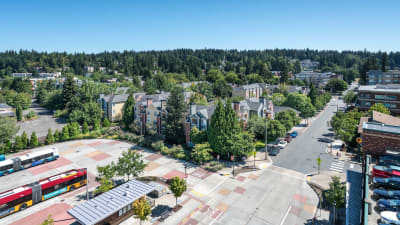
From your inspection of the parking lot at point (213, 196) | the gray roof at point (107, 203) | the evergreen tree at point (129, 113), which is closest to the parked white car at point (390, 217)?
the parking lot at point (213, 196)

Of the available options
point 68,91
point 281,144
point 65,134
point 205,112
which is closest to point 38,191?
point 65,134

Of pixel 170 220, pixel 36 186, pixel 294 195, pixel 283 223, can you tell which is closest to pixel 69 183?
pixel 36 186

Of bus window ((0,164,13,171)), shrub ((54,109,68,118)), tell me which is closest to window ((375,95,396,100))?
bus window ((0,164,13,171))

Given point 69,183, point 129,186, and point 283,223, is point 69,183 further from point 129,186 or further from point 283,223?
point 283,223

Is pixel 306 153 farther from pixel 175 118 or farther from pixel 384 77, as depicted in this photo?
pixel 384 77

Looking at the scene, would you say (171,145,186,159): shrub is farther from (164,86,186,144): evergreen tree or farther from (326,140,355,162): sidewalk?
(326,140,355,162): sidewalk

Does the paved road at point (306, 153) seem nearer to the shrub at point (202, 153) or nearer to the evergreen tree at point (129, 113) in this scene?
the shrub at point (202, 153)
